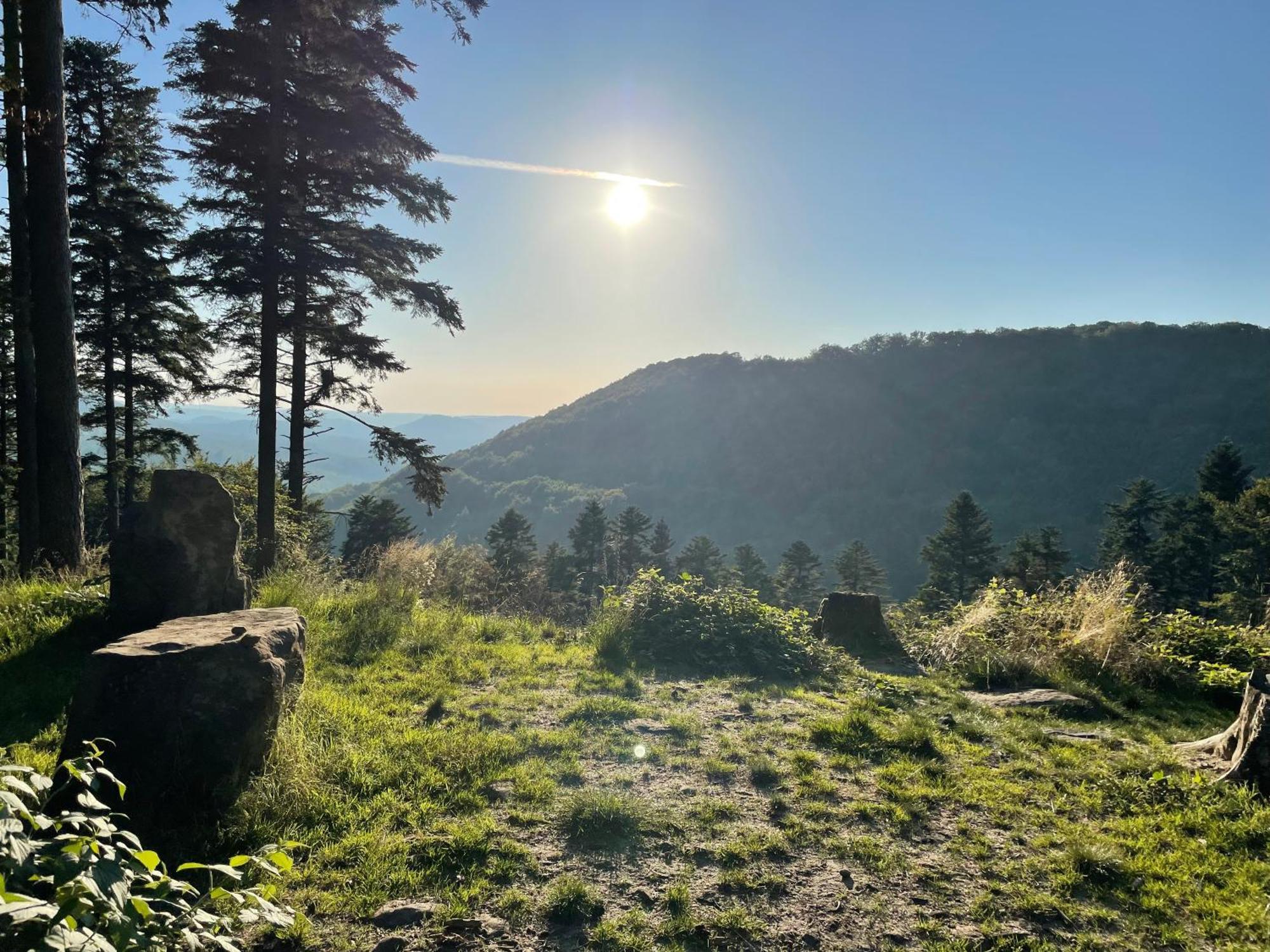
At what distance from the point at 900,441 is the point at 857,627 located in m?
168

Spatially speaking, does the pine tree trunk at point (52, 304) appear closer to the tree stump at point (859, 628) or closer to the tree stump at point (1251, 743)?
the tree stump at point (859, 628)

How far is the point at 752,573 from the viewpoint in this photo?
54.2 m

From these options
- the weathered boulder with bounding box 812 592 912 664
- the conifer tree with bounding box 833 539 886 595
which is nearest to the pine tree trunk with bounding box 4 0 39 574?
the weathered boulder with bounding box 812 592 912 664

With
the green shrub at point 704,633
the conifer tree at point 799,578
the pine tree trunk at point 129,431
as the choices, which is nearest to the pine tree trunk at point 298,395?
the pine tree trunk at point 129,431

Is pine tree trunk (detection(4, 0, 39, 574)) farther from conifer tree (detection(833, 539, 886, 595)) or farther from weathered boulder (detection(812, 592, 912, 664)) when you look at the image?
conifer tree (detection(833, 539, 886, 595))

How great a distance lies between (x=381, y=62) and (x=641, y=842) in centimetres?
1212

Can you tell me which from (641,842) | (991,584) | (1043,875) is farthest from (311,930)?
(991,584)

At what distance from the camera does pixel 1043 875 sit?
338cm

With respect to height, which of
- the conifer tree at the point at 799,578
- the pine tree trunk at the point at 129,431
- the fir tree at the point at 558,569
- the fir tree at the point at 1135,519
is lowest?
the conifer tree at the point at 799,578

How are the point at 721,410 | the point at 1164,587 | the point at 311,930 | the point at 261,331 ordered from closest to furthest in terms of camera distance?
the point at 311,930 → the point at 261,331 → the point at 1164,587 → the point at 721,410

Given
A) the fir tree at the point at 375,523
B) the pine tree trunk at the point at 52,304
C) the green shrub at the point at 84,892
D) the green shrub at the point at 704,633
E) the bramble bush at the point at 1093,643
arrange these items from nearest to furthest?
the green shrub at the point at 84,892
the bramble bush at the point at 1093,643
the pine tree trunk at the point at 52,304
the green shrub at the point at 704,633
the fir tree at the point at 375,523

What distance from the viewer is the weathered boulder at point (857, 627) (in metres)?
9.23

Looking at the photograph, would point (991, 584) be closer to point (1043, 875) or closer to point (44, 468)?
point (1043, 875)

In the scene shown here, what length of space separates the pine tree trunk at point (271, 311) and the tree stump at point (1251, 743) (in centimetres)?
1105
